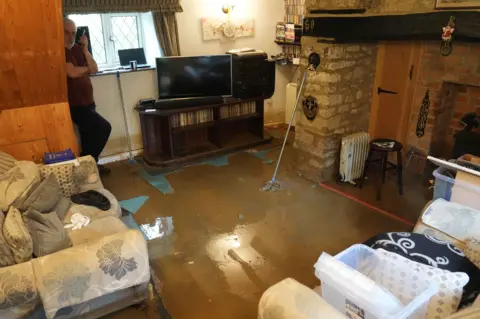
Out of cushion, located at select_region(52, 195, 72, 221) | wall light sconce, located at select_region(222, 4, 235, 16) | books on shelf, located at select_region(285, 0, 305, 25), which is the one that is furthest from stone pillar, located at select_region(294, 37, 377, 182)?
cushion, located at select_region(52, 195, 72, 221)

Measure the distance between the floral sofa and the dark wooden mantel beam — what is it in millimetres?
2443

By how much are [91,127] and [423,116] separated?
3.36m

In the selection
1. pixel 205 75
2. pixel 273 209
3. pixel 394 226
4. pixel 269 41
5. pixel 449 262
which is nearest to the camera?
pixel 449 262

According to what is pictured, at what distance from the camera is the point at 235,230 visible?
3053mm

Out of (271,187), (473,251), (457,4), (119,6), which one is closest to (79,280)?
(473,251)

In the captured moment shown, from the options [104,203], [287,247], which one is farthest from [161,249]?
[287,247]

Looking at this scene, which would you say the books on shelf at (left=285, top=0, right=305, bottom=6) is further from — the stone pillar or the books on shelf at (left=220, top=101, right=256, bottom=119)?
the stone pillar

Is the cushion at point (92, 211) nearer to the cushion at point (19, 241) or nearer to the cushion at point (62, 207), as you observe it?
the cushion at point (62, 207)

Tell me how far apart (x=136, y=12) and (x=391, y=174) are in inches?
127

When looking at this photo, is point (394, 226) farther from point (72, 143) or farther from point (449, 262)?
point (72, 143)

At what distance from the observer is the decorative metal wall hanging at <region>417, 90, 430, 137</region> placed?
367cm

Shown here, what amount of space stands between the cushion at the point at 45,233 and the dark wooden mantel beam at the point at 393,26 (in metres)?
2.70

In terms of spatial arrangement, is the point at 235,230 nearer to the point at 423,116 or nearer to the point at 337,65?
the point at 337,65

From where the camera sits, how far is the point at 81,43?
366 cm
